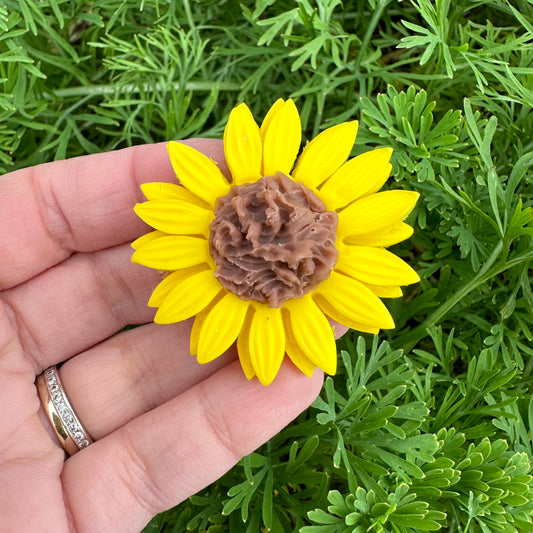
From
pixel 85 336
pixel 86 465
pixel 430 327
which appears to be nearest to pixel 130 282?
pixel 85 336

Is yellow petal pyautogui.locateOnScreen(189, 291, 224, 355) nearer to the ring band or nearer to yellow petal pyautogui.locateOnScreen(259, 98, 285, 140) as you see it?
yellow petal pyautogui.locateOnScreen(259, 98, 285, 140)

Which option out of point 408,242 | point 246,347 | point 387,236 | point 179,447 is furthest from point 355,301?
point 408,242

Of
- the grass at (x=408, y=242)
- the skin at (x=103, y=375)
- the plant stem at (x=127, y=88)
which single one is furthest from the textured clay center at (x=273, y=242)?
the plant stem at (x=127, y=88)

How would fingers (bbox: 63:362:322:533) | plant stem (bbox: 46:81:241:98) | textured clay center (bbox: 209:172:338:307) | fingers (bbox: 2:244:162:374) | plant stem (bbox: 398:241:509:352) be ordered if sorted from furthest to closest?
plant stem (bbox: 46:81:241:98) < fingers (bbox: 2:244:162:374) < plant stem (bbox: 398:241:509:352) < fingers (bbox: 63:362:322:533) < textured clay center (bbox: 209:172:338:307)

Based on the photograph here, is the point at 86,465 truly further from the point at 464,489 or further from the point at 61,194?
the point at 464,489

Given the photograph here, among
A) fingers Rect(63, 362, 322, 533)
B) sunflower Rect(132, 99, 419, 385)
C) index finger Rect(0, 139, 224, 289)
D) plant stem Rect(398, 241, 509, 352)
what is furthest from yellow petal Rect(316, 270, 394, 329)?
index finger Rect(0, 139, 224, 289)

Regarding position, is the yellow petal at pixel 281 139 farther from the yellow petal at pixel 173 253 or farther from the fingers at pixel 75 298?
the fingers at pixel 75 298
